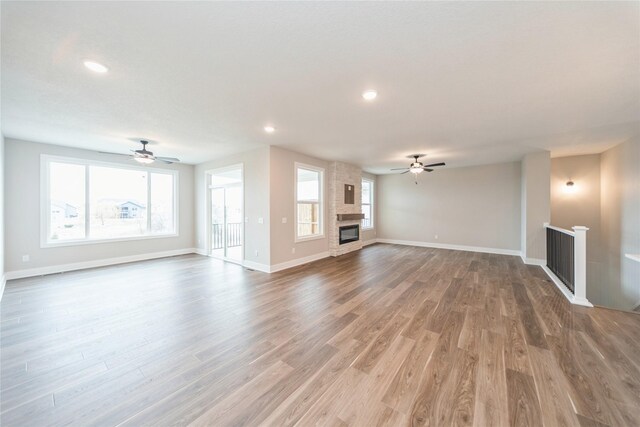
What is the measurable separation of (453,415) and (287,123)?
3.85 meters

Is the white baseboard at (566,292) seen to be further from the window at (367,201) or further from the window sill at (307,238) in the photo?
the window at (367,201)

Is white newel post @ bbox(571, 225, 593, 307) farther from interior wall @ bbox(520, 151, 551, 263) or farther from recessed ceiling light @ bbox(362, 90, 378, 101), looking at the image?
recessed ceiling light @ bbox(362, 90, 378, 101)

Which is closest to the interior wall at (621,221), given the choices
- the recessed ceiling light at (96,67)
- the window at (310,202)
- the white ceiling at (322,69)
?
the white ceiling at (322,69)

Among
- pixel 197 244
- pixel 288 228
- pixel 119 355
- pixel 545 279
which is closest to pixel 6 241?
pixel 197 244

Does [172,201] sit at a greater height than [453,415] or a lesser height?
greater

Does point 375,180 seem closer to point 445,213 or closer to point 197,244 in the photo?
point 445,213

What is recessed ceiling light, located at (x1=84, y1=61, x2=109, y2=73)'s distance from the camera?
2.24 m

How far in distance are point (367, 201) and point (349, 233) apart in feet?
7.49

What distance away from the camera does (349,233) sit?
758cm

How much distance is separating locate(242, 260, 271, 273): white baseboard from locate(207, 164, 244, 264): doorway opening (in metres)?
0.78

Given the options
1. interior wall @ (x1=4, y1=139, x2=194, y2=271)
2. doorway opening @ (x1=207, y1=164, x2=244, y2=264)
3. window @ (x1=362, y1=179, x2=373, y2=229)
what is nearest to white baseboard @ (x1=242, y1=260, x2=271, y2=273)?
doorway opening @ (x1=207, y1=164, x2=244, y2=264)

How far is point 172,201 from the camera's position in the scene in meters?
7.08

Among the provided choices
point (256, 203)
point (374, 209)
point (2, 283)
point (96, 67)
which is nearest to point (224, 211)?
point (256, 203)

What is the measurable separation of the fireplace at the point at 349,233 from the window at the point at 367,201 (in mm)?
1258
